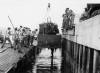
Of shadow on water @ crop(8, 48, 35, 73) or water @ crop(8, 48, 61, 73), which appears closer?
shadow on water @ crop(8, 48, 35, 73)

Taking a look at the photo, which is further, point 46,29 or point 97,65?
point 46,29

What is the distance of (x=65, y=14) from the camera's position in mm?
39312

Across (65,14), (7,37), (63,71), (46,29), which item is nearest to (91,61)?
(63,71)

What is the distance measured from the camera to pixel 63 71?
21.3 meters

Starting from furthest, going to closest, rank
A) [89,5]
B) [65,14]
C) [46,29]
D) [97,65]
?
[65,14], [46,29], [89,5], [97,65]

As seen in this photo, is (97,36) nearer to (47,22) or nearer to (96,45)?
(96,45)

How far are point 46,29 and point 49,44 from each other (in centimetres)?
298

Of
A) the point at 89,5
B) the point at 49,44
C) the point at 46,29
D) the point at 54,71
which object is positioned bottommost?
the point at 54,71

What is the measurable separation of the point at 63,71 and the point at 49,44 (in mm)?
3418

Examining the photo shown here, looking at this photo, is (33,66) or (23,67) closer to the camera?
(23,67)

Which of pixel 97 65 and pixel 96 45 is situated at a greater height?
pixel 96 45

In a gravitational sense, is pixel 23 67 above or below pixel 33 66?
above

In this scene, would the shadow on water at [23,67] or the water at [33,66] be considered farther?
the water at [33,66]

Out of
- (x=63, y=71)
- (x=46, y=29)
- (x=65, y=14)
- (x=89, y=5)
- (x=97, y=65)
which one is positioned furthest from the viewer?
(x=65, y=14)
